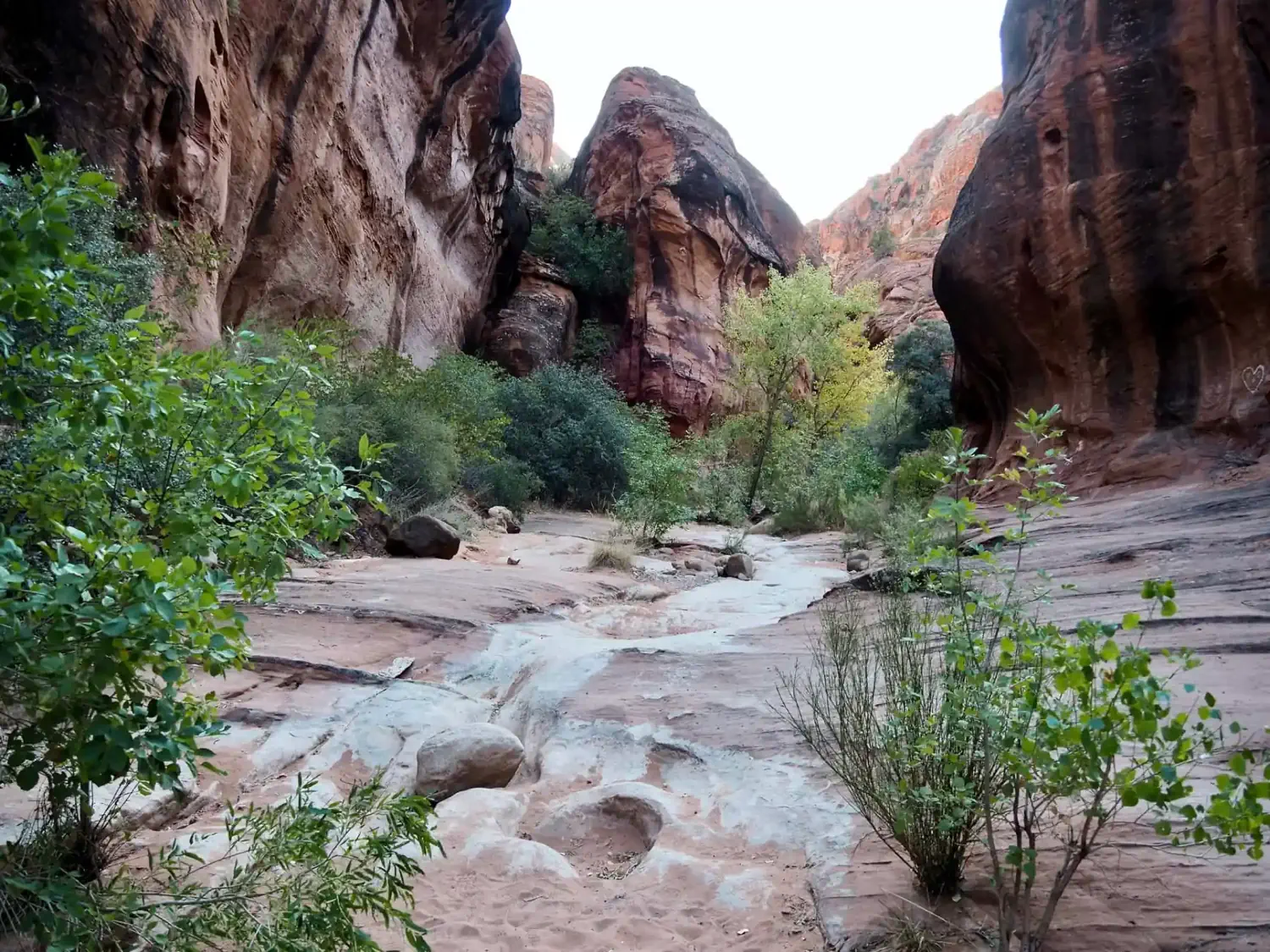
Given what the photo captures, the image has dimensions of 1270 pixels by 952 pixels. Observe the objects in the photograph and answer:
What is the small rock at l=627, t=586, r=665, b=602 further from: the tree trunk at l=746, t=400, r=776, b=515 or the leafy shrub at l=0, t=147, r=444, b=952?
the tree trunk at l=746, t=400, r=776, b=515

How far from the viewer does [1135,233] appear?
10219mm

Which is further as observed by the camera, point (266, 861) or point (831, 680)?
point (831, 680)

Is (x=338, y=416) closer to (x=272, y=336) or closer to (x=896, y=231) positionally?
(x=272, y=336)

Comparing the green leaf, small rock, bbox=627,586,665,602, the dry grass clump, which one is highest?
the green leaf

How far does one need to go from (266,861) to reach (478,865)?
→ 3.43 feet

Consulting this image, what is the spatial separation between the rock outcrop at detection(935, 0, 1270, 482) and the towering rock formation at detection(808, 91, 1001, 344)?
1570 centimetres

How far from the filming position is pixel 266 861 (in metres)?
2.07

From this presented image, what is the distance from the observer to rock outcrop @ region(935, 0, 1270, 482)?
9.30 metres

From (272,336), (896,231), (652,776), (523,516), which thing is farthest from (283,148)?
(896,231)

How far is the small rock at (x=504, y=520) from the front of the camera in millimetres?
12834

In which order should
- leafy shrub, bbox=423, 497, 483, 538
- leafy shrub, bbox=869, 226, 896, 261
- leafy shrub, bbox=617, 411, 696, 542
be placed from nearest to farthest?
leafy shrub, bbox=423, 497, 483, 538
leafy shrub, bbox=617, 411, 696, 542
leafy shrub, bbox=869, 226, 896, 261

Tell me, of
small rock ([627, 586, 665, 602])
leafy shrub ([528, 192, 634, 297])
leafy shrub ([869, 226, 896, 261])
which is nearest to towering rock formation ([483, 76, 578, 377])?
leafy shrub ([528, 192, 634, 297])

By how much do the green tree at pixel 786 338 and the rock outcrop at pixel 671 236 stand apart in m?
3.44

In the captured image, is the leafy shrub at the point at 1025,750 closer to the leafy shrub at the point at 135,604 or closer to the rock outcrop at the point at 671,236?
the leafy shrub at the point at 135,604
